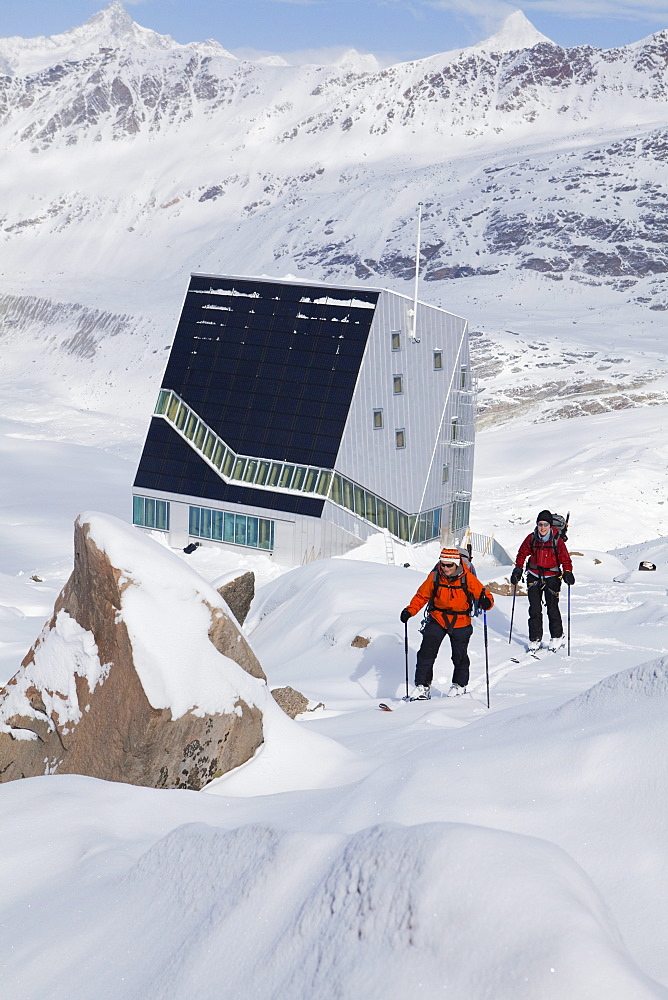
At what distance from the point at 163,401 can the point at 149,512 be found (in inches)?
160

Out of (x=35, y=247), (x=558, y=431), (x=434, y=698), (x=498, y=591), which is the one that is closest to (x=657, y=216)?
(x=558, y=431)

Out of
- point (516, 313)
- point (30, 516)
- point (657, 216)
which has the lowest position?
point (30, 516)

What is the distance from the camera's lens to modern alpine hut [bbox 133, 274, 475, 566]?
32031 mm

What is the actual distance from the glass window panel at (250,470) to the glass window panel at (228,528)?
1.41m

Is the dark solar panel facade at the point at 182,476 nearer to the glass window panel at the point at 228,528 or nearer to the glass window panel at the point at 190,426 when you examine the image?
the glass window panel at the point at 190,426

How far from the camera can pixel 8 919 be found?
16.7 feet

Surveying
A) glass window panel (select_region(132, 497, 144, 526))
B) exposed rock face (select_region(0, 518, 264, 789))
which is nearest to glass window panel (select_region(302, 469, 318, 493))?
glass window panel (select_region(132, 497, 144, 526))

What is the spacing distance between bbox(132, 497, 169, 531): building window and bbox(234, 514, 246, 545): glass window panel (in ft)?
9.15

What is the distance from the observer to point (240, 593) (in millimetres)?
19766

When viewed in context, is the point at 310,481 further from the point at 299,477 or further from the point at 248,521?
the point at 248,521

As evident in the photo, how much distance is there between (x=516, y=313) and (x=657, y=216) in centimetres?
3714

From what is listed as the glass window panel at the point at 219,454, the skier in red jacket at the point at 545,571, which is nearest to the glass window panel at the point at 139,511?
the glass window panel at the point at 219,454

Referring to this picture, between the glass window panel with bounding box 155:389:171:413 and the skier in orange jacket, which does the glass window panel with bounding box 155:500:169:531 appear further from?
the skier in orange jacket

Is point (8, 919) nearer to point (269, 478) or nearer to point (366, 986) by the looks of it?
point (366, 986)
